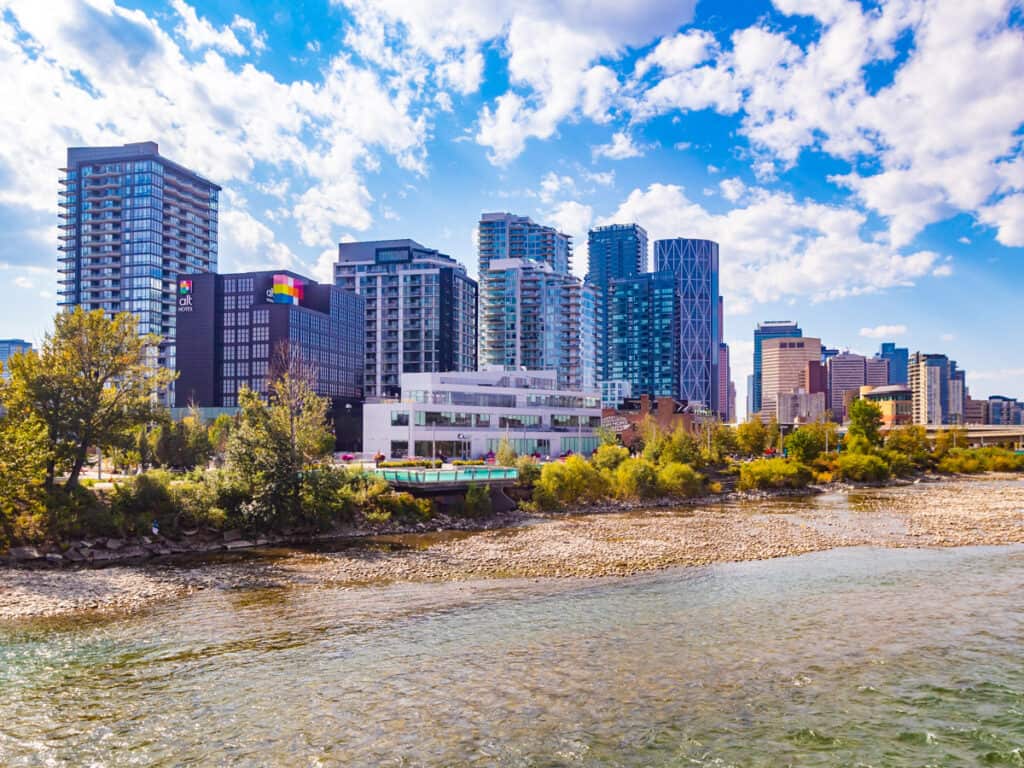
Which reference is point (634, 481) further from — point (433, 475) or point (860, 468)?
point (860, 468)

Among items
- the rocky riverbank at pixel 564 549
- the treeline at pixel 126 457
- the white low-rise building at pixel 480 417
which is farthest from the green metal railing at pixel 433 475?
the white low-rise building at pixel 480 417

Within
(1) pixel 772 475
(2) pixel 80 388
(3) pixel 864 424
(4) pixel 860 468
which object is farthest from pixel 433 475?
(3) pixel 864 424

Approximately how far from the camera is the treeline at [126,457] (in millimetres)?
42969

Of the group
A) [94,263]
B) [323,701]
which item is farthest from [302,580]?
[94,263]

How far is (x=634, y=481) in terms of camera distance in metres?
76.2

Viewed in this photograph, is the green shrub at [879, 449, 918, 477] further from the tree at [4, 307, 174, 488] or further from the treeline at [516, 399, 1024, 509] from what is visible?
the tree at [4, 307, 174, 488]

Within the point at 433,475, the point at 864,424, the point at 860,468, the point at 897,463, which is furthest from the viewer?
the point at 864,424

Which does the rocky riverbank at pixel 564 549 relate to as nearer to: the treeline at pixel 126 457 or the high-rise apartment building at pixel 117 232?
the treeline at pixel 126 457

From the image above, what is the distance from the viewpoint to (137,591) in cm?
3403

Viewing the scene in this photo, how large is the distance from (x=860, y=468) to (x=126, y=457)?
9541 centimetres

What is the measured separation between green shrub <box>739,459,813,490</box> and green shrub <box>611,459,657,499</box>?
18539mm

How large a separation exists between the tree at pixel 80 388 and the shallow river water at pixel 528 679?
22.1 meters

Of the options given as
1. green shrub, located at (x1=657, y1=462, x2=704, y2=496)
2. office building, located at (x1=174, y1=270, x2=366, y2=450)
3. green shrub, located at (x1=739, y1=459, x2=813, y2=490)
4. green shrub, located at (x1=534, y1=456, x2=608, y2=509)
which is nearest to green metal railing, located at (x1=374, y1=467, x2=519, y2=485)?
green shrub, located at (x1=534, y1=456, x2=608, y2=509)

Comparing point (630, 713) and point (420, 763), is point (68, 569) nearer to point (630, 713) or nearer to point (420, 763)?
point (420, 763)
